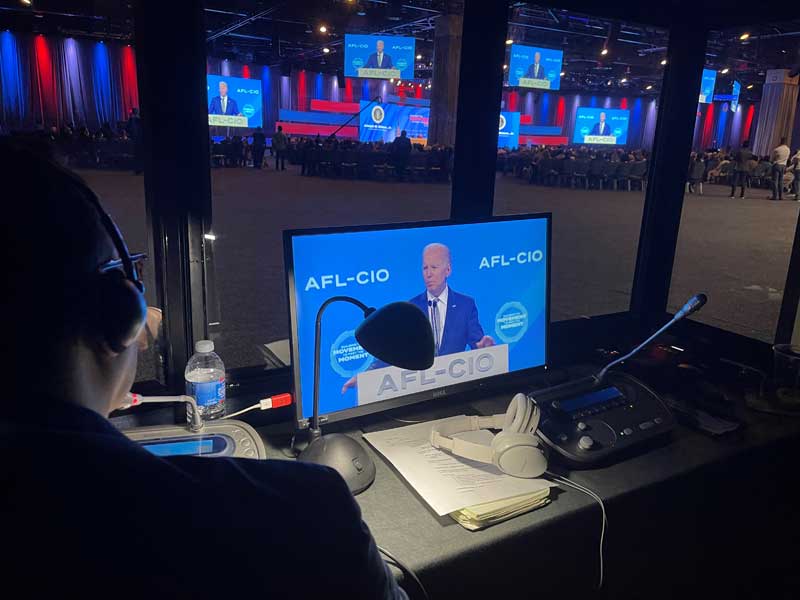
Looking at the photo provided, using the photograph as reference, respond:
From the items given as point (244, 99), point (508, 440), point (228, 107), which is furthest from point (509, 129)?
point (508, 440)

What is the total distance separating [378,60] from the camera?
13.1m

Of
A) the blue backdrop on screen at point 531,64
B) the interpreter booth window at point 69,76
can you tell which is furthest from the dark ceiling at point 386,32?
the blue backdrop on screen at point 531,64

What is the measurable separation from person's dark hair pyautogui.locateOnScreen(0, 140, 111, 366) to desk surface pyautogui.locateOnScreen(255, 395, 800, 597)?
753 mm

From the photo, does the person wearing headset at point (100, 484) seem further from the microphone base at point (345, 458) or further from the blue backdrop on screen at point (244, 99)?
the blue backdrop on screen at point (244, 99)

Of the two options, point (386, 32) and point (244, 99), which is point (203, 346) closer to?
point (244, 99)

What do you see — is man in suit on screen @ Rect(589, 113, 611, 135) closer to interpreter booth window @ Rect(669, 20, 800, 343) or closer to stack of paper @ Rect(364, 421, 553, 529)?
interpreter booth window @ Rect(669, 20, 800, 343)

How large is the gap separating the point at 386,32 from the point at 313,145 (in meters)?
5.81

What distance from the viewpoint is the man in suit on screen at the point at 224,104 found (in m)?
16.0

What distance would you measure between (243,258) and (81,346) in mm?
5188

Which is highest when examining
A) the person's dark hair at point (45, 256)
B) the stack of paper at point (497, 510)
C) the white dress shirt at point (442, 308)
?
the person's dark hair at point (45, 256)

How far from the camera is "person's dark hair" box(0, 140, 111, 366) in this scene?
487 millimetres

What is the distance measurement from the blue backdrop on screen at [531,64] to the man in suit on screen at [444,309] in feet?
42.0

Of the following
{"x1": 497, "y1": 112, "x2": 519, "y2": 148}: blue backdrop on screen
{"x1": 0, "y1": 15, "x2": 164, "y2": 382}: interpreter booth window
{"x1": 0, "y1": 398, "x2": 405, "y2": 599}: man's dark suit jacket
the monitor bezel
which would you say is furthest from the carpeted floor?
{"x1": 497, "y1": 112, "x2": 519, "y2": 148}: blue backdrop on screen

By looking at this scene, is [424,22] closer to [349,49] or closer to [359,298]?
[349,49]
